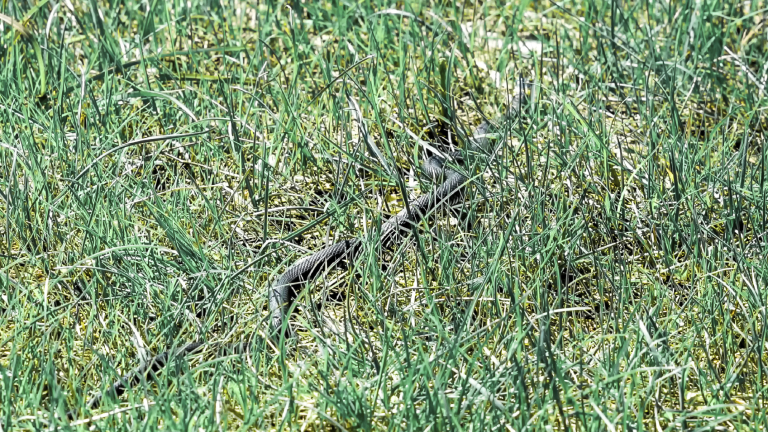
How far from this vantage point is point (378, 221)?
8.21ft

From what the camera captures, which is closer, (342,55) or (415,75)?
(415,75)

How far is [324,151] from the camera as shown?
287 cm

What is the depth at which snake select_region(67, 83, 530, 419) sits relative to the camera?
211cm

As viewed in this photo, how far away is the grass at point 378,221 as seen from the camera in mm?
2018

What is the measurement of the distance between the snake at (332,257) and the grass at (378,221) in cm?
4

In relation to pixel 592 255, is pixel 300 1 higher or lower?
higher

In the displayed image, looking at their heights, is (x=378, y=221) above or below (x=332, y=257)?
above

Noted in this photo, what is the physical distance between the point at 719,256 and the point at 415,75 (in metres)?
1.18

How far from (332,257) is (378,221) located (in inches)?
7.0

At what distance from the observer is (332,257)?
260cm

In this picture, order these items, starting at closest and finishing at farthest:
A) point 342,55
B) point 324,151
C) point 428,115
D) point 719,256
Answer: point 719,256 < point 324,151 < point 428,115 < point 342,55

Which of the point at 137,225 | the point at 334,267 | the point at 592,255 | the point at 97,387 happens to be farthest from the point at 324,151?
the point at 97,387

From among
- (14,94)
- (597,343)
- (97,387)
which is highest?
(14,94)

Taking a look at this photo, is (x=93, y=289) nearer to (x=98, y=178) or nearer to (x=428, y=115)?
(x=98, y=178)
